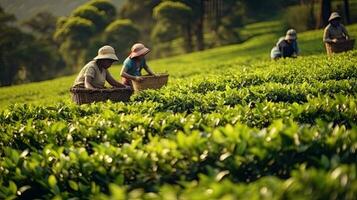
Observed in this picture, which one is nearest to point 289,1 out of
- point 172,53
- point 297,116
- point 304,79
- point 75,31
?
point 172,53

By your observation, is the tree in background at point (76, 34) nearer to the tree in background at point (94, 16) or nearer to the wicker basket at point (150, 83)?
the tree in background at point (94, 16)

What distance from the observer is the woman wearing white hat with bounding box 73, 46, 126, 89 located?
326 inches

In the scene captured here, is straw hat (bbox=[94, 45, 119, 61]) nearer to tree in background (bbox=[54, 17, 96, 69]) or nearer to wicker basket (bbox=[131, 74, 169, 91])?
wicker basket (bbox=[131, 74, 169, 91])

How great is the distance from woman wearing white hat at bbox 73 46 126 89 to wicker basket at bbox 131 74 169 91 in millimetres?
807

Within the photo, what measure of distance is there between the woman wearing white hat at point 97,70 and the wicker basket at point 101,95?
154mm

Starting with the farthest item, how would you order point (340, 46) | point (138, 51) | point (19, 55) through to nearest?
point (19, 55) → point (340, 46) → point (138, 51)

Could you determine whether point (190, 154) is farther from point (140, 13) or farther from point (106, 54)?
point (140, 13)

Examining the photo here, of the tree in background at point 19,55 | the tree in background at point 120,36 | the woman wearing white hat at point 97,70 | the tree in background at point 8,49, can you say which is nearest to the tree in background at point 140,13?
the tree in background at point 120,36

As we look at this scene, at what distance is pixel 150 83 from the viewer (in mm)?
9570

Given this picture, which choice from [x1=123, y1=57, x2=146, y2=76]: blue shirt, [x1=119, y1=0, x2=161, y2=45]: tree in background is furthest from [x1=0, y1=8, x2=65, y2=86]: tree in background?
[x1=123, y1=57, x2=146, y2=76]: blue shirt

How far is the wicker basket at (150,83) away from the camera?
9.46 m

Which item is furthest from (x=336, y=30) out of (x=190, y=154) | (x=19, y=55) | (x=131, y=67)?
(x=19, y=55)

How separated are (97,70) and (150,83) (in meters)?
1.42

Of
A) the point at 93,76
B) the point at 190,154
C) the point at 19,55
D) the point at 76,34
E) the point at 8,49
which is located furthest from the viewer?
the point at 8,49
